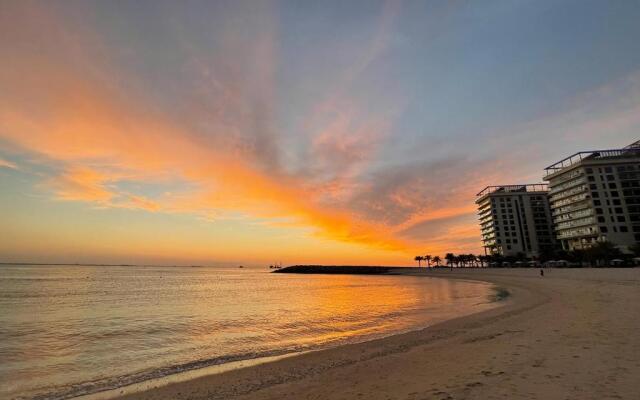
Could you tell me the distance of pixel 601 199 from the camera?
12781 cm

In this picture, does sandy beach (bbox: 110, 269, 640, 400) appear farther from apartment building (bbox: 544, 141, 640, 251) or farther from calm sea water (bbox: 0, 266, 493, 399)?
apartment building (bbox: 544, 141, 640, 251)

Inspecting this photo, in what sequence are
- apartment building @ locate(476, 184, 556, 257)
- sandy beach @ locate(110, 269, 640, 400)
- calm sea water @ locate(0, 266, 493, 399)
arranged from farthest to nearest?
1. apartment building @ locate(476, 184, 556, 257)
2. calm sea water @ locate(0, 266, 493, 399)
3. sandy beach @ locate(110, 269, 640, 400)

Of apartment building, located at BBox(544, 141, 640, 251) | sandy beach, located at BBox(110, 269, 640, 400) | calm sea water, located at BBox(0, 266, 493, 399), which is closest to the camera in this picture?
sandy beach, located at BBox(110, 269, 640, 400)

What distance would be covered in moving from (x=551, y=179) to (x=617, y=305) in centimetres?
15626

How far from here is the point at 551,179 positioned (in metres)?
151

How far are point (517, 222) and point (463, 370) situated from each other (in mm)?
207236

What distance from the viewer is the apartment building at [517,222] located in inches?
7219

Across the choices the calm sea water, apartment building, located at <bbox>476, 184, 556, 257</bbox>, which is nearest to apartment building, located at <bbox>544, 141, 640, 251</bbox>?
apartment building, located at <bbox>476, 184, 556, 257</bbox>

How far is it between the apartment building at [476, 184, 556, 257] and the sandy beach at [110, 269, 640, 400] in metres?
191

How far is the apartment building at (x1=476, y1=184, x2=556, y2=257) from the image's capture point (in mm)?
183375

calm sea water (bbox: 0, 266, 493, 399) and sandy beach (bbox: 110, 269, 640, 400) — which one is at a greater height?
sandy beach (bbox: 110, 269, 640, 400)

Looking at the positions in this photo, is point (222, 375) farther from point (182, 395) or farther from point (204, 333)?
point (204, 333)

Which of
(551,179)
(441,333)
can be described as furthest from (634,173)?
(441,333)

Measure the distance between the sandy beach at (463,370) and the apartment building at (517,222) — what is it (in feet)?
626
